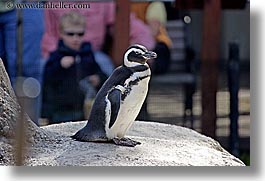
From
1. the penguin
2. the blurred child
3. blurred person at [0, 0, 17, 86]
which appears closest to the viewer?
the penguin

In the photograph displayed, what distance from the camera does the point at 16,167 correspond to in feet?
12.9

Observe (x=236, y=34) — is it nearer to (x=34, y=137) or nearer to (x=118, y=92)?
(x=118, y=92)

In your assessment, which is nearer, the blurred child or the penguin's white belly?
the penguin's white belly

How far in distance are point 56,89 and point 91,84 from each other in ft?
0.45

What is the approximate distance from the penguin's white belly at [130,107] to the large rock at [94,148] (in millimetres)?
66

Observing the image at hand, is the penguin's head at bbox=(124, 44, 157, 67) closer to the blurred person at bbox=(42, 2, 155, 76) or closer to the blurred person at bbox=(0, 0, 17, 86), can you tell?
the blurred person at bbox=(42, 2, 155, 76)

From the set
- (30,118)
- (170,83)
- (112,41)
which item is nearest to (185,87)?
(170,83)

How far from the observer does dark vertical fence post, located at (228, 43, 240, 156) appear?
4.18 m

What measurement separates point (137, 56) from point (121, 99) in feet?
0.53

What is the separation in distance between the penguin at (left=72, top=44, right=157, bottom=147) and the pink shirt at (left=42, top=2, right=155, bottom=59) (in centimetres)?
24

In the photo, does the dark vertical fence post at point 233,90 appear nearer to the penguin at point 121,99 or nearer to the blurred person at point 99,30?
the blurred person at point 99,30

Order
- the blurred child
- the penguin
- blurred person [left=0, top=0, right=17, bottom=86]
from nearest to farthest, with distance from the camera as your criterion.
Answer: the penguin < blurred person [left=0, top=0, right=17, bottom=86] < the blurred child

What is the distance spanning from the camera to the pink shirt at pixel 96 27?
411 centimetres

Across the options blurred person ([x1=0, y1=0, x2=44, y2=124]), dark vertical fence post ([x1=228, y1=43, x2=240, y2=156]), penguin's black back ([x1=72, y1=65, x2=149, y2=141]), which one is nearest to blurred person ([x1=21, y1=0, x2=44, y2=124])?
blurred person ([x1=0, y1=0, x2=44, y2=124])
